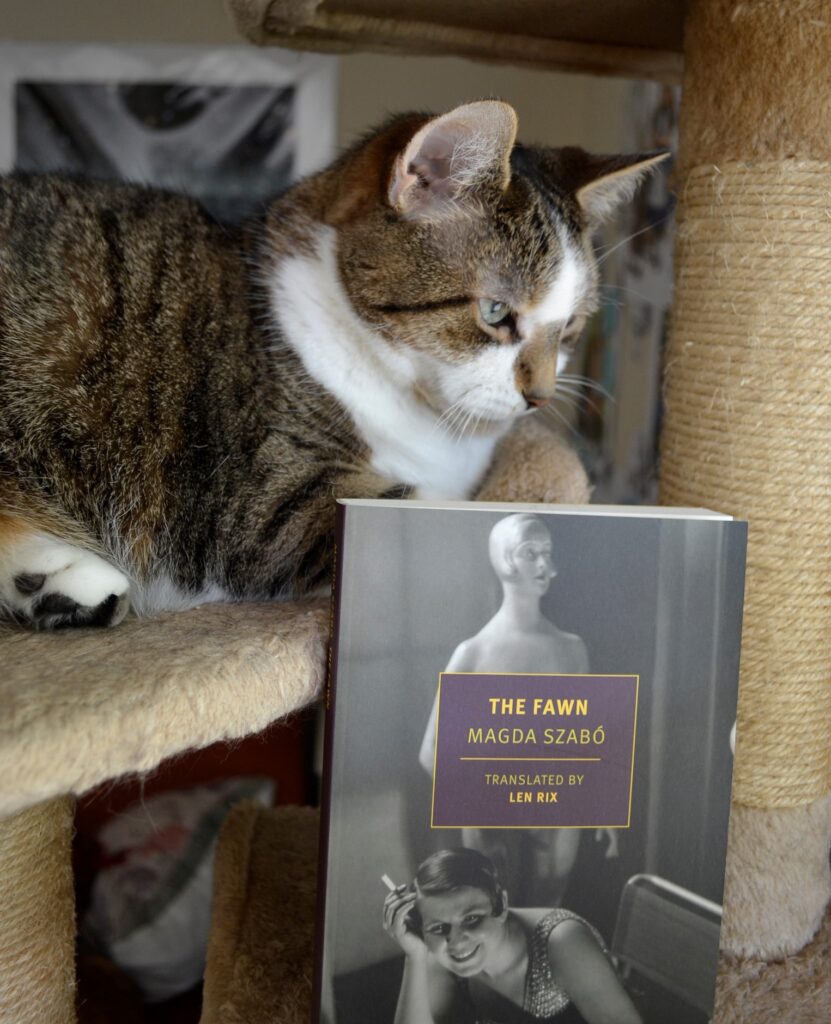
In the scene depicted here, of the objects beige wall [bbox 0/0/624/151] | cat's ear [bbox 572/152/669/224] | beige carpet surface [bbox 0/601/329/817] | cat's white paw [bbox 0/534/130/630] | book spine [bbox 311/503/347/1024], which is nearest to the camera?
beige carpet surface [bbox 0/601/329/817]

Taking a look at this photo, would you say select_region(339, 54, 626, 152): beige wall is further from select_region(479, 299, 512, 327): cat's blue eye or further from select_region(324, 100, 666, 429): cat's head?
select_region(479, 299, 512, 327): cat's blue eye

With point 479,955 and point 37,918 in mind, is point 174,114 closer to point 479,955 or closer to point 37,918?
point 37,918

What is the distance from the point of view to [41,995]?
90cm

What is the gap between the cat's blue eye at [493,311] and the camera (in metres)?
0.94

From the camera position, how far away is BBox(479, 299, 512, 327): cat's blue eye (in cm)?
94

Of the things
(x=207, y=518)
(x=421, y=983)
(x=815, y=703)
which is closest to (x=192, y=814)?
(x=207, y=518)

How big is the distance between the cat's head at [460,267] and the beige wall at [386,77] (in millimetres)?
978

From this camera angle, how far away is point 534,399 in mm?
973

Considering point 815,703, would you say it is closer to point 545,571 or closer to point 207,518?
point 545,571

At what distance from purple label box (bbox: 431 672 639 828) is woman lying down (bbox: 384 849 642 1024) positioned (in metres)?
0.05

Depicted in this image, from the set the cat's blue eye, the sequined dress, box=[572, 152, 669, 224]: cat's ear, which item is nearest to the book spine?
the sequined dress

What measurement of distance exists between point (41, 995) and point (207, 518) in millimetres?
502

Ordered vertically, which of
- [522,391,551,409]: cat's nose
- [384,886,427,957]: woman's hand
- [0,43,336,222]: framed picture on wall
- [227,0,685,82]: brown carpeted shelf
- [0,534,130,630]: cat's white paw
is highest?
[0,43,336,222]: framed picture on wall

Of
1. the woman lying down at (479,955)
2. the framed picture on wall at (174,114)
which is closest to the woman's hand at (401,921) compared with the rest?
the woman lying down at (479,955)
